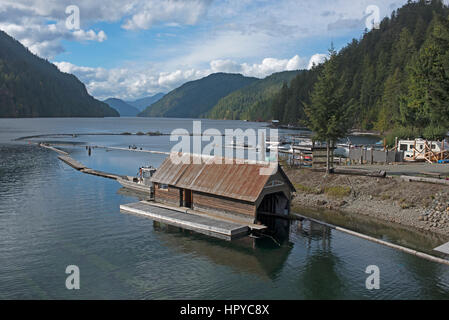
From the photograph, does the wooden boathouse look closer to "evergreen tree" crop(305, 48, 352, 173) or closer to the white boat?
the white boat

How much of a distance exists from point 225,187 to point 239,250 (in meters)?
6.53

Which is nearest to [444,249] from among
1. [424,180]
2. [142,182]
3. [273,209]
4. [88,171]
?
[424,180]

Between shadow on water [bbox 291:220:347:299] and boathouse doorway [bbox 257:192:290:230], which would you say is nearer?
shadow on water [bbox 291:220:347:299]

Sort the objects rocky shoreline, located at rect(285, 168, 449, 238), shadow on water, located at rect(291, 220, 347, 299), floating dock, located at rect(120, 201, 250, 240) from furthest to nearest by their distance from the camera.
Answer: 1. rocky shoreline, located at rect(285, 168, 449, 238)
2. floating dock, located at rect(120, 201, 250, 240)
3. shadow on water, located at rect(291, 220, 347, 299)

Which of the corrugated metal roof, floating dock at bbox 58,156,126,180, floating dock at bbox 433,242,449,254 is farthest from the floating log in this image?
floating dock at bbox 58,156,126,180

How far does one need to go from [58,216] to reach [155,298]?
2178 cm

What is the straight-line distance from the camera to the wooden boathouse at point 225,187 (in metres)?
32.2

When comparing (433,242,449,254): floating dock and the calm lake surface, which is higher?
(433,242,449,254): floating dock

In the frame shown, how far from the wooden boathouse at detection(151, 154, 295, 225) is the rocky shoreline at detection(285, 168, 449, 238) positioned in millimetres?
9737

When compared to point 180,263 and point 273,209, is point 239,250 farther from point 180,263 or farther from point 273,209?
point 273,209

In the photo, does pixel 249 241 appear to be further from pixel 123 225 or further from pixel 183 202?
pixel 123 225

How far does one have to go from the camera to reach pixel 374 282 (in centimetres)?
2375

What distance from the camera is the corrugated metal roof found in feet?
105

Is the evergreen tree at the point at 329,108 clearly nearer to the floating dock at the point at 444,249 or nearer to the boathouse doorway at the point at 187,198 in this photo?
A: the boathouse doorway at the point at 187,198
